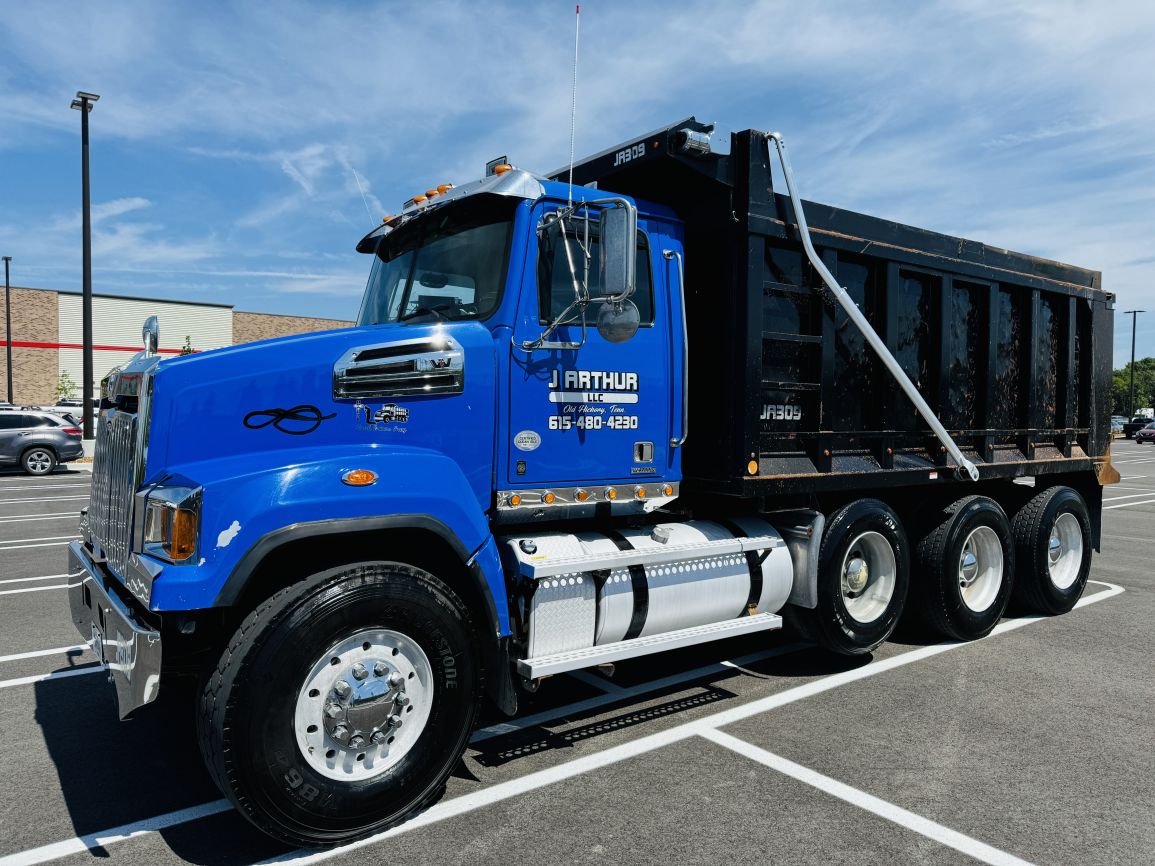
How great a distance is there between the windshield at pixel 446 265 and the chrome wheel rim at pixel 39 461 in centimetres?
1830

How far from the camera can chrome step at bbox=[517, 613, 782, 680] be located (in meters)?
3.96

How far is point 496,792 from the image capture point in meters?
3.72

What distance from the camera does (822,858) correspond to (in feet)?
10.4

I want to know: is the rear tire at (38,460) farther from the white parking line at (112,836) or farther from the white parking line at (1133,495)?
the white parking line at (1133,495)

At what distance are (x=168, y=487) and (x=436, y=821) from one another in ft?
5.82

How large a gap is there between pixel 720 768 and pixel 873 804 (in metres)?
0.71

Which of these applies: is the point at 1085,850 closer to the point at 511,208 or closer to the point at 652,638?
the point at 652,638

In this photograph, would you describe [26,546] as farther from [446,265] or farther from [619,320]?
[619,320]

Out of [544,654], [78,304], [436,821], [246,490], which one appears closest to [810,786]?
[544,654]

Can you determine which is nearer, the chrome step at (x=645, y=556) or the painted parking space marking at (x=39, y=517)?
the chrome step at (x=645, y=556)

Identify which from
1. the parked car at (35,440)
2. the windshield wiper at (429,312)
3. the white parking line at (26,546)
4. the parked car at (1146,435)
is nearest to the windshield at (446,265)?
the windshield wiper at (429,312)

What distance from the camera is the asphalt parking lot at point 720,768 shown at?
326 cm

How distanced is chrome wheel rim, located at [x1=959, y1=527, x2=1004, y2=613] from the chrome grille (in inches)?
230

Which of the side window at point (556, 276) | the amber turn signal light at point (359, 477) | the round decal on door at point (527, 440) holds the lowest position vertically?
the amber turn signal light at point (359, 477)
